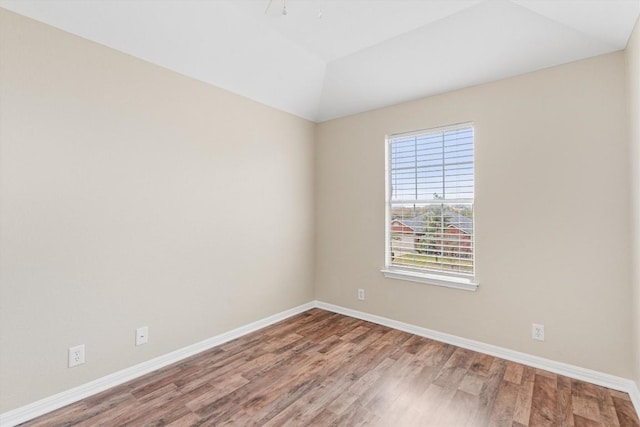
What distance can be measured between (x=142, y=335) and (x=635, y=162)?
384cm

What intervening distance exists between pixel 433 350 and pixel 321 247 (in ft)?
6.06

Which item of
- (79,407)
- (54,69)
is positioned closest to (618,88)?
(54,69)

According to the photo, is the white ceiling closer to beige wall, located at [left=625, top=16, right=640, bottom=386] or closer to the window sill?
beige wall, located at [left=625, top=16, right=640, bottom=386]

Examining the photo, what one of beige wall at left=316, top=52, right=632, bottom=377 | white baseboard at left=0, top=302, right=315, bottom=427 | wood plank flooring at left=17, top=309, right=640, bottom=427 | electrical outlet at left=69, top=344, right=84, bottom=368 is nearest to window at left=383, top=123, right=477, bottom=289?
beige wall at left=316, top=52, right=632, bottom=377

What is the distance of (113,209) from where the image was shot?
2.26 m

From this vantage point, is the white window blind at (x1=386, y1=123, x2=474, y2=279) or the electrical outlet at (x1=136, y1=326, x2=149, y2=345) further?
the white window blind at (x1=386, y1=123, x2=474, y2=279)

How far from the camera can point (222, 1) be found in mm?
2281

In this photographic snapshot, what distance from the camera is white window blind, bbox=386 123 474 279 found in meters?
2.97

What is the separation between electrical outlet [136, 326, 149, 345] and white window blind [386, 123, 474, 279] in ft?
8.27

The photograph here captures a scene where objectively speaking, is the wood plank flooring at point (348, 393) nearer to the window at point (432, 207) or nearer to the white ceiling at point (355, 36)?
the window at point (432, 207)

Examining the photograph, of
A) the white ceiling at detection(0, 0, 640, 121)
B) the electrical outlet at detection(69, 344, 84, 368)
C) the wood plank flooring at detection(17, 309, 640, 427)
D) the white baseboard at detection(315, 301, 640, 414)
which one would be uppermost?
the white ceiling at detection(0, 0, 640, 121)

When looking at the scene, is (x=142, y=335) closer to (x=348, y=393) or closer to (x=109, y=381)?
(x=109, y=381)

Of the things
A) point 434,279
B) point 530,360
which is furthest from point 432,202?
point 530,360

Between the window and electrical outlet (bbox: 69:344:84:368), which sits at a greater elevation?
the window
